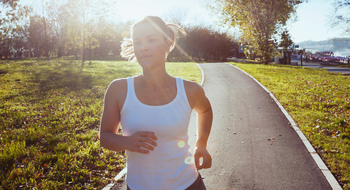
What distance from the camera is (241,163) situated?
5.51m

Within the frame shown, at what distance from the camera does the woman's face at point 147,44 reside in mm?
1744

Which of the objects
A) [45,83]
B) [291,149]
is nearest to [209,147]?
[291,149]

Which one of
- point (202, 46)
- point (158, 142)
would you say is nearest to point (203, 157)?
point (158, 142)

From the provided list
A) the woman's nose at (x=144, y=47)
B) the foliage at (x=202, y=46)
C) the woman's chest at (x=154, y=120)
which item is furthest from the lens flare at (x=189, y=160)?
the foliage at (x=202, y=46)

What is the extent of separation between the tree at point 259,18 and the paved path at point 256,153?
23.5 meters

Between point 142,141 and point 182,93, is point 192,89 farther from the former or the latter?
point 142,141

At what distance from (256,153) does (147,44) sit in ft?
16.9

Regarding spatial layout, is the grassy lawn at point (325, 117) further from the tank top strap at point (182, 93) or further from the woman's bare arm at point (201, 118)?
the tank top strap at point (182, 93)

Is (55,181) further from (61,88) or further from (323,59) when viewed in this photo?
(323,59)

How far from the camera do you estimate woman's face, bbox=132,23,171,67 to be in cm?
174

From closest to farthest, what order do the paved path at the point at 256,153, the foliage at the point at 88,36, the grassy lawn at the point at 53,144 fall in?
1. the grassy lawn at the point at 53,144
2. the paved path at the point at 256,153
3. the foliage at the point at 88,36

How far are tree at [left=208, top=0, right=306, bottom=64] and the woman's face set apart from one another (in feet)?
104

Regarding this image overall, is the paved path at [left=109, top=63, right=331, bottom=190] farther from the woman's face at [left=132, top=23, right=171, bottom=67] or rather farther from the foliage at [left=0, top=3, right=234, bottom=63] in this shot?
the foliage at [left=0, top=3, right=234, bottom=63]

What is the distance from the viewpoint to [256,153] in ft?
19.8
